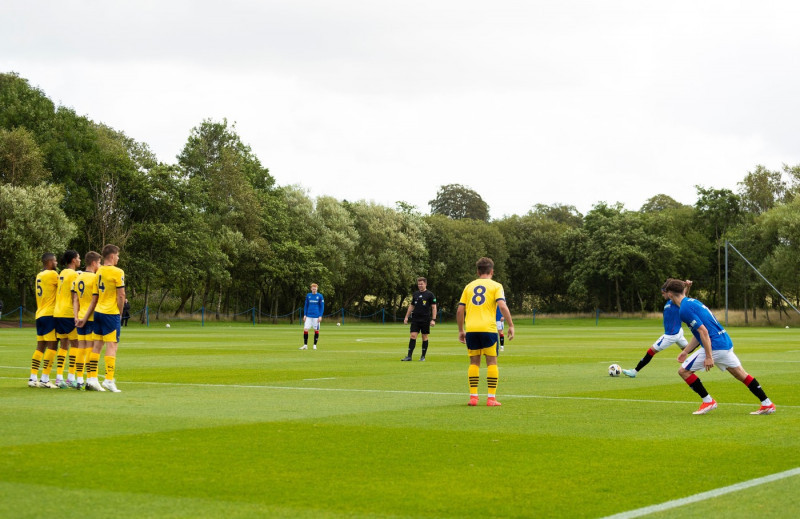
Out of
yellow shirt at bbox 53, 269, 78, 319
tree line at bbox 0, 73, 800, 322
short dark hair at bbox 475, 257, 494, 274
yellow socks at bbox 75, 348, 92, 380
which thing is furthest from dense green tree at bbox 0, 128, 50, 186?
short dark hair at bbox 475, 257, 494, 274

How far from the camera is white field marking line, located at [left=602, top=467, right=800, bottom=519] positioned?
6.70 metres

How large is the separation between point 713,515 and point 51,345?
1306 centimetres

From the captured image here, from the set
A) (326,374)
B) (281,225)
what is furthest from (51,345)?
(281,225)

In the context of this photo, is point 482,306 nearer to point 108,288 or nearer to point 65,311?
point 108,288

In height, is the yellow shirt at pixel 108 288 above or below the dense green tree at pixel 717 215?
below

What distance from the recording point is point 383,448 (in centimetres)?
974

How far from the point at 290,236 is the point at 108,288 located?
6902 cm

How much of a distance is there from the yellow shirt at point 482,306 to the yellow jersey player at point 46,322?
7.27m

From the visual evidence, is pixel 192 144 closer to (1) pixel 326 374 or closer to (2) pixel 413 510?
(1) pixel 326 374

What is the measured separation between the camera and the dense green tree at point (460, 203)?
462 feet

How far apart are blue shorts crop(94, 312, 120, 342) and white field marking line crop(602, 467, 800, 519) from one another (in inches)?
418

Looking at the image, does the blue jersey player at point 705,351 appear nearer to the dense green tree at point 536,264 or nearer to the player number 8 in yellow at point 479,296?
the player number 8 in yellow at point 479,296

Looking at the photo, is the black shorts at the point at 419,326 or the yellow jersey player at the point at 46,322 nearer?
the yellow jersey player at the point at 46,322

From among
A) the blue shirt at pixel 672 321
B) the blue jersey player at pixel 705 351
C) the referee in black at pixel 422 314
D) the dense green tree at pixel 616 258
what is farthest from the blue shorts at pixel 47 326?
the dense green tree at pixel 616 258
